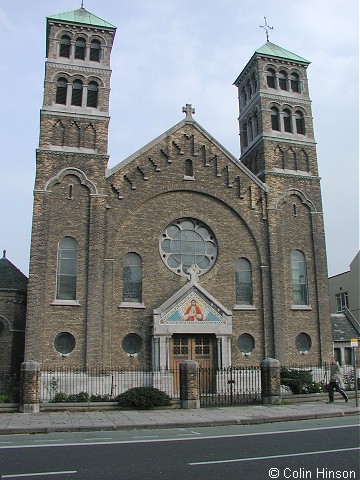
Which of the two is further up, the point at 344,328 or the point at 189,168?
the point at 189,168

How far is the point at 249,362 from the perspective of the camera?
86.1 ft

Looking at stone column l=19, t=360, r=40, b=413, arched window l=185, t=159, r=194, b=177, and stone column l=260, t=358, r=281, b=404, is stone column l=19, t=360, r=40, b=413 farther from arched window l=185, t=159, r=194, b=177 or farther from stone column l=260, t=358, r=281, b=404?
arched window l=185, t=159, r=194, b=177

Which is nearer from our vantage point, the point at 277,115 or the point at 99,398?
the point at 99,398

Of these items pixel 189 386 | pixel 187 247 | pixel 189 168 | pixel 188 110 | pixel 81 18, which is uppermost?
pixel 81 18

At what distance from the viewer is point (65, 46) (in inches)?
1142

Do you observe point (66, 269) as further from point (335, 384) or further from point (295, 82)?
point (295, 82)

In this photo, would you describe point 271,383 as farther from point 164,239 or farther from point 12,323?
point 12,323

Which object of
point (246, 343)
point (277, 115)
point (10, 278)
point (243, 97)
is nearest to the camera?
Answer: point (10, 278)

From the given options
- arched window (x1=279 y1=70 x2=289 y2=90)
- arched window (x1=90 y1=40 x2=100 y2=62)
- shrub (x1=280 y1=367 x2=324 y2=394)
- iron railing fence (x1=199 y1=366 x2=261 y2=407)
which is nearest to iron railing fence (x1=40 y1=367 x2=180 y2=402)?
iron railing fence (x1=199 y1=366 x2=261 y2=407)

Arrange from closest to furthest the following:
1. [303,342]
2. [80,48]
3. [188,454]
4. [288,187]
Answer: [188,454] → [303,342] → [80,48] → [288,187]

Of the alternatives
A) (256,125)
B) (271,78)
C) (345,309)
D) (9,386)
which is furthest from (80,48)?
(345,309)

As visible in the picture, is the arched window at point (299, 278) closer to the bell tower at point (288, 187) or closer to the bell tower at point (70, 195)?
the bell tower at point (288, 187)

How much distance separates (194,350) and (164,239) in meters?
6.02

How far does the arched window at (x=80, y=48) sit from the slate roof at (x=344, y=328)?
70.4 feet
